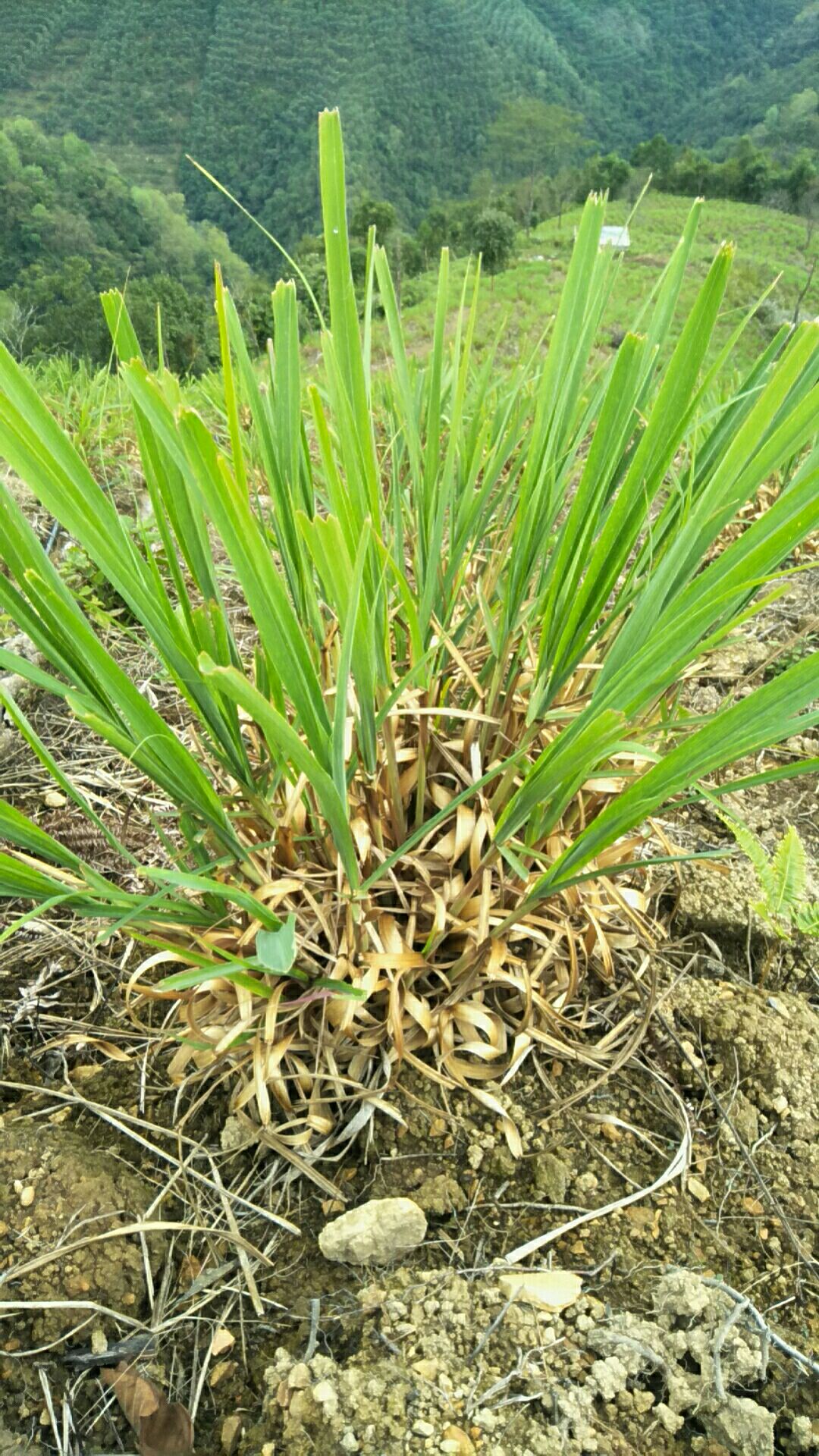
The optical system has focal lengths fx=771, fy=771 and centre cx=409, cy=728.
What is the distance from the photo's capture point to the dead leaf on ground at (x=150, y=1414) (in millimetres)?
597

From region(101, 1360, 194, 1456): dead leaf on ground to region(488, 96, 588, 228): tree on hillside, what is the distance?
2493 inches

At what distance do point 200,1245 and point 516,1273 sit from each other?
0.95 ft

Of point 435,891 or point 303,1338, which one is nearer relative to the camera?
point 303,1338

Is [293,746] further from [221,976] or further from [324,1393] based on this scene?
[324,1393]

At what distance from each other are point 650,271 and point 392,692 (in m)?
23.4

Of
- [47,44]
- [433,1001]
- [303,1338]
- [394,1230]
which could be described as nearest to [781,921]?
[433,1001]

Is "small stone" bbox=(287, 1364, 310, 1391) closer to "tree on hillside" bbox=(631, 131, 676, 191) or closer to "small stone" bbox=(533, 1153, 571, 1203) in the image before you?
"small stone" bbox=(533, 1153, 571, 1203)

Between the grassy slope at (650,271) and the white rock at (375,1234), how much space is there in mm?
12778

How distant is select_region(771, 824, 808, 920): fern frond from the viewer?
2.78 feet

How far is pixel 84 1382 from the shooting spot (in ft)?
2.09

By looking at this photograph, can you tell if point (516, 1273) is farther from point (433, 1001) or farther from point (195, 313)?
point (195, 313)

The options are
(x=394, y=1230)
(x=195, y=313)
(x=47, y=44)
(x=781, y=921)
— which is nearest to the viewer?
(x=394, y=1230)

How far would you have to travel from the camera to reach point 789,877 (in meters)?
0.85

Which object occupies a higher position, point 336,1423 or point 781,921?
Result: point 781,921
